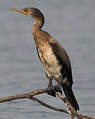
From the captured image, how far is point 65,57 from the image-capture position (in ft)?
36.9

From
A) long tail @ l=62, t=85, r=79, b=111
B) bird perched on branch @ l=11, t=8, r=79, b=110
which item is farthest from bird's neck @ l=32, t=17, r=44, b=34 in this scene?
long tail @ l=62, t=85, r=79, b=111

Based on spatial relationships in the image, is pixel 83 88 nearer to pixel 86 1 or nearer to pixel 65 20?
pixel 65 20

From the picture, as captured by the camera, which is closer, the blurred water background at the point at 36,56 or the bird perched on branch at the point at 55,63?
the bird perched on branch at the point at 55,63

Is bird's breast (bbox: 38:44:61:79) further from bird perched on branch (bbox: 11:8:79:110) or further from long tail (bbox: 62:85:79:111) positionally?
long tail (bbox: 62:85:79:111)

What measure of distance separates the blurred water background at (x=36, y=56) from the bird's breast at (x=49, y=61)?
2.89 meters

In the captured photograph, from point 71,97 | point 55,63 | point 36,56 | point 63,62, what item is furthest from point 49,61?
point 36,56

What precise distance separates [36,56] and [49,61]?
6422 mm

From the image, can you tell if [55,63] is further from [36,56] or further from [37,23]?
[36,56]

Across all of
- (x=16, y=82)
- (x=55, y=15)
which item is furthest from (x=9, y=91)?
(x=55, y=15)

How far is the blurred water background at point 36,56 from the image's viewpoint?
1459 centimetres

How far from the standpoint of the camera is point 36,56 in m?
17.4

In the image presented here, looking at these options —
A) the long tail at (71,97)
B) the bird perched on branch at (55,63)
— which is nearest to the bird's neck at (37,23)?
the bird perched on branch at (55,63)

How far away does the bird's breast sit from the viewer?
1102cm

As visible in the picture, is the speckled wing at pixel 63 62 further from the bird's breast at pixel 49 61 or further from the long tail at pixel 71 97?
the long tail at pixel 71 97
